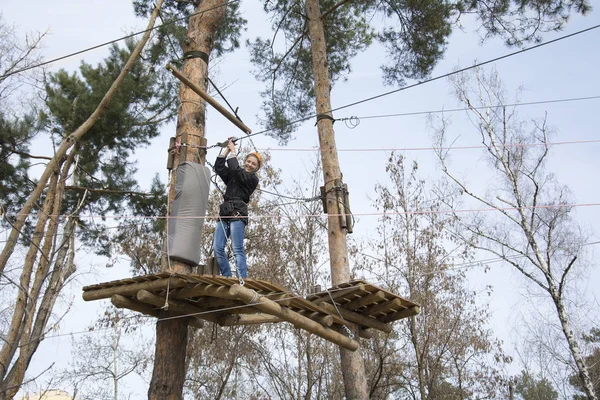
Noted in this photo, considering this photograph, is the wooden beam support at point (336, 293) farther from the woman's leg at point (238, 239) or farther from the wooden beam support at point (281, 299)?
the woman's leg at point (238, 239)

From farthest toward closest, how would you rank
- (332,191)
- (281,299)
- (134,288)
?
(332,191)
(281,299)
(134,288)

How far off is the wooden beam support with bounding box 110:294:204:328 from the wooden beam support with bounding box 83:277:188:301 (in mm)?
48

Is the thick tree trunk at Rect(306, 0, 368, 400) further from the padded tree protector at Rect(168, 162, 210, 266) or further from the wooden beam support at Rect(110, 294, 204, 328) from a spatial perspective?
the padded tree protector at Rect(168, 162, 210, 266)

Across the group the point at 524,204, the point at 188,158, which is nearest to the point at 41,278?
the point at 188,158

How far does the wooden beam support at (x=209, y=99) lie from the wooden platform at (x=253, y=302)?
6.26 ft

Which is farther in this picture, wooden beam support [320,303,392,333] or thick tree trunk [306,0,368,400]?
thick tree trunk [306,0,368,400]

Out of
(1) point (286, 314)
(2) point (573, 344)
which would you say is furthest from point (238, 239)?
(2) point (573, 344)

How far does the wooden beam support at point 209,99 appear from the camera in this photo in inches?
199

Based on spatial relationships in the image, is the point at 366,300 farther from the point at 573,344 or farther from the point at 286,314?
the point at 573,344

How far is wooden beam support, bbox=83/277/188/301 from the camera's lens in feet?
13.0

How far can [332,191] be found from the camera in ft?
21.5

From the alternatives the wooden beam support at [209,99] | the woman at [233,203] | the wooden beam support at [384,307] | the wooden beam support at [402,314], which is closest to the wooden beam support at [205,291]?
the woman at [233,203]

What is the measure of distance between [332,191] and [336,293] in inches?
72.6

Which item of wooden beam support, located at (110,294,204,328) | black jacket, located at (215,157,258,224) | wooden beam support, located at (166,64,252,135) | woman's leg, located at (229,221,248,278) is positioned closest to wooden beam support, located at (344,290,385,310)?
woman's leg, located at (229,221,248,278)
